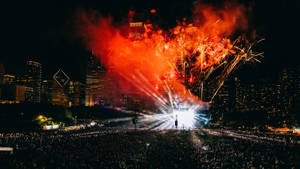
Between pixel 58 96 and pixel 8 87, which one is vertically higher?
pixel 8 87

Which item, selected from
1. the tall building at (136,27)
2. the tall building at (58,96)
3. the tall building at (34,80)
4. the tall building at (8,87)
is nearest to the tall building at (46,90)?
the tall building at (58,96)

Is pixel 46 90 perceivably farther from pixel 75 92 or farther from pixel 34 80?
pixel 75 92

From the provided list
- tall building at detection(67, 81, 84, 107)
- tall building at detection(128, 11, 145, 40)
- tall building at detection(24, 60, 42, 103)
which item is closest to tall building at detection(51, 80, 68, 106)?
tall building at detection(67, 81, 84, 107)

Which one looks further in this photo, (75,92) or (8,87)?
(75,92)

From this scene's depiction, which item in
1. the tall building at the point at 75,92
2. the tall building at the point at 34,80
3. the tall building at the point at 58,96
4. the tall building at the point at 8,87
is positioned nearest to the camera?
the tall building at the point at 8,87

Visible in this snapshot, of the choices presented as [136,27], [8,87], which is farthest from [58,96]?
[136,27]

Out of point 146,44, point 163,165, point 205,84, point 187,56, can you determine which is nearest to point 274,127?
point 205,84

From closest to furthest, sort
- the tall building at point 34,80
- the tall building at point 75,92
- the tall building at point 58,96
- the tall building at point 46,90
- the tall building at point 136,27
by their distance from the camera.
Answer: the tall building at point 136,27 < the tall building at point 34,80 < the tall building at point 46,90 < the tall building at point 58,96 < the tall building at point 75,92

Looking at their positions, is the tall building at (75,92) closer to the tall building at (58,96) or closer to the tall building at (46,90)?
the tall building at (58,96)

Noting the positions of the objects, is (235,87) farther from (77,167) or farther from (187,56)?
(77,167)

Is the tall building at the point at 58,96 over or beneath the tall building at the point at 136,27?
beneath

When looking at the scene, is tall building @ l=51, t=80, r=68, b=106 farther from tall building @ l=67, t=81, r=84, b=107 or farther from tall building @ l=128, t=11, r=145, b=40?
tall building @ l=128, t=11, r=145, b=40

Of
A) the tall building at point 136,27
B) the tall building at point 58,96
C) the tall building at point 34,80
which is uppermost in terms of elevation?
the tall building at point 136,27
